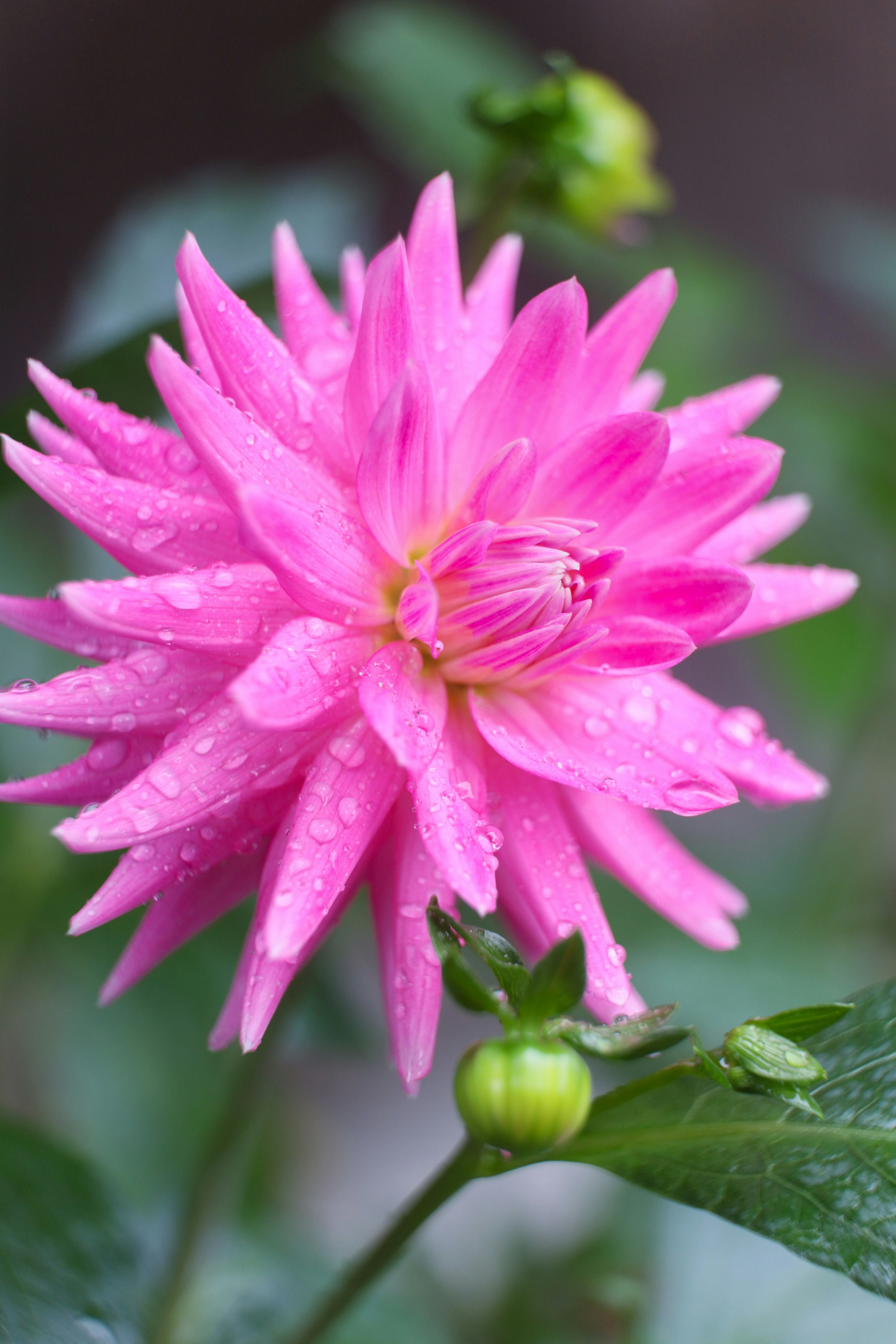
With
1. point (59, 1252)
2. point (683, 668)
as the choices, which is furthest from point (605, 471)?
point (683, 668)

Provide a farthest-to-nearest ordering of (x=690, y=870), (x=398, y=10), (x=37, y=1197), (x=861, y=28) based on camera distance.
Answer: (x=861, y=28), (x=398, y=10), (x=37, y=1197), (x=690, y=870)

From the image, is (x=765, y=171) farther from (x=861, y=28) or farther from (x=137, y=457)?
(x=137, y=457)

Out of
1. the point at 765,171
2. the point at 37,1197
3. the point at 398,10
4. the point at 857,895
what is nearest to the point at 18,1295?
the point at 37,1197

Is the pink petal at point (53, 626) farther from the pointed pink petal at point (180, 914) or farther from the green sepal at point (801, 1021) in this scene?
the green sepal at point (801, 1021)

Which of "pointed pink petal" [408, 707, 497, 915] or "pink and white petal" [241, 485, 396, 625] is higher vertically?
"pink and white petal" [241, 485, 396, 625]

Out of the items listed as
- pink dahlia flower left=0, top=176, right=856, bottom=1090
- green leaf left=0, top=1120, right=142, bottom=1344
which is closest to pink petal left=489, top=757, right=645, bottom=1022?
pink dahlia flower left=0, top=176, right=856, bottom=1090

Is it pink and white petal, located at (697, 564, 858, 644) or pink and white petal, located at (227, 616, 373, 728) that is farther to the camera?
pink and white petal, located at (697, 564, 858, 644)

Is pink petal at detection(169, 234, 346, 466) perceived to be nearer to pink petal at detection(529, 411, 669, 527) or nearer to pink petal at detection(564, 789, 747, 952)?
pink petal at detection(529, 411, 669, 527)
